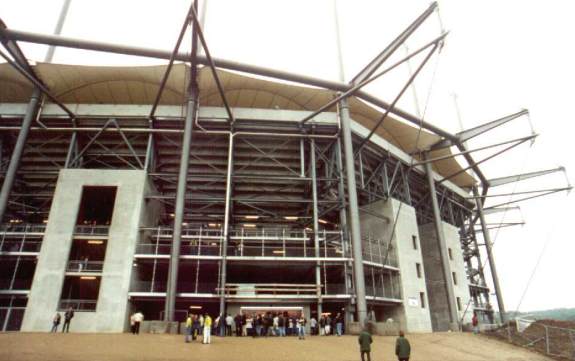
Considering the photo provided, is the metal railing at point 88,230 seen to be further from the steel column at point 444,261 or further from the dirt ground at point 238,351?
the steel column at point 444,261

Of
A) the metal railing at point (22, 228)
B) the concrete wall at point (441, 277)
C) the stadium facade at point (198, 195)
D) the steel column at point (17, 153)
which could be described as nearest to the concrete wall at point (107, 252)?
the stadium facade at point (198, 195)

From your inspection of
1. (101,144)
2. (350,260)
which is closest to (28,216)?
(101,144)

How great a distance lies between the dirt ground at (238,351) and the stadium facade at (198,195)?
629cm

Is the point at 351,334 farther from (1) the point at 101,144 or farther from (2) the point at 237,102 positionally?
(1) the point at 101,144

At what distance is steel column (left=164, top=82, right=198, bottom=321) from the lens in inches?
904

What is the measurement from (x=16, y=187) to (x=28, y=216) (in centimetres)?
340

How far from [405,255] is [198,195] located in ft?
64.6

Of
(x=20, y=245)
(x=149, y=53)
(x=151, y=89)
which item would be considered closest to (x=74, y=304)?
(x=20, y=245)

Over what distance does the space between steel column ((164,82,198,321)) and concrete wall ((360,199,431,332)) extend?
1734 centimetres

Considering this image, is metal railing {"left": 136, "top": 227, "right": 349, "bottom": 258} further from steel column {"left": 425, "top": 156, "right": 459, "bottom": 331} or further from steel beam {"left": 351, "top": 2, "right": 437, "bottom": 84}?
steel beam {"left": 351, "top": 2, "right": 437, "bottom": 84}

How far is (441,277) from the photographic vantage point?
3784 centimetres

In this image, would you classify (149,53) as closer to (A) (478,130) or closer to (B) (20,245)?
(B) (20,245)

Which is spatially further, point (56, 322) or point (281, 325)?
point (56, 322)

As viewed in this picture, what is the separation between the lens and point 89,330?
23016mm
